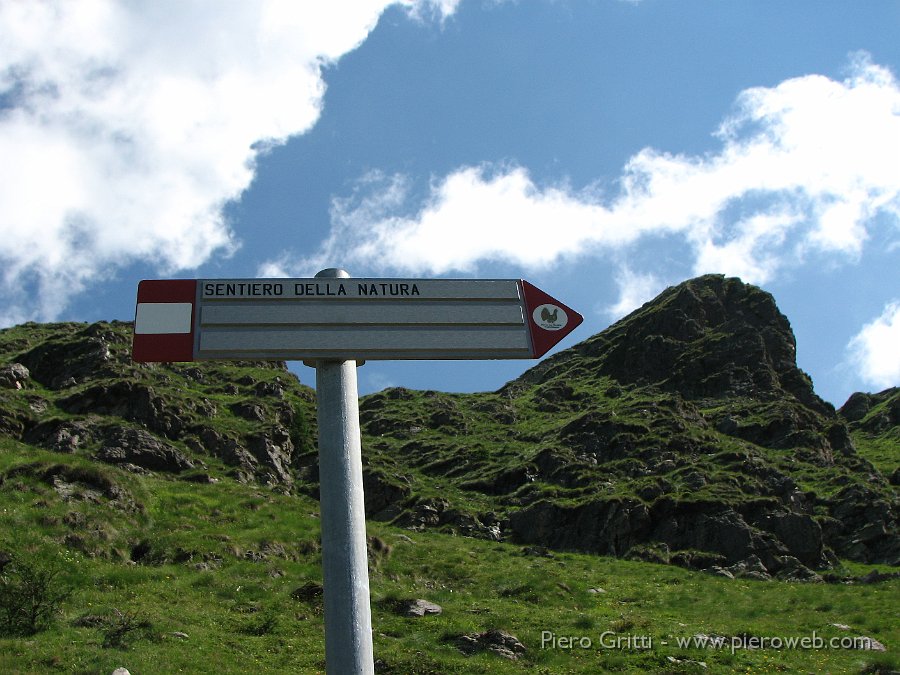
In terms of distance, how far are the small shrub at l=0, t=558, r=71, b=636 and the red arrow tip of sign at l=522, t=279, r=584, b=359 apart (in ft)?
68.7

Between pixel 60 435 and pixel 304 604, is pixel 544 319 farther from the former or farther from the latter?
pixel 60 435

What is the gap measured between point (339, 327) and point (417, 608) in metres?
24.6

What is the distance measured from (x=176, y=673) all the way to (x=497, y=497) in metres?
53.3

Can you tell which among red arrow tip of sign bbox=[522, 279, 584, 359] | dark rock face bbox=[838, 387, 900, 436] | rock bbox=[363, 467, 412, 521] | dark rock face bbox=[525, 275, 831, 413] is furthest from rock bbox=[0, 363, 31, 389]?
dark rock face bbox=[838, 387, 900, 436]

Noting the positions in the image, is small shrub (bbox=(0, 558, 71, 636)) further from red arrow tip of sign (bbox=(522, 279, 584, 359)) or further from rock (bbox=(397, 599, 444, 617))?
red arrow tip of sign (bbox=(522, 279, 584, 359))

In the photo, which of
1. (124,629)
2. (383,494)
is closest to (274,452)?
(383,494)

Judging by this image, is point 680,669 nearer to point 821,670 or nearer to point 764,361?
point 821,670

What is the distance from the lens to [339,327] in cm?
375

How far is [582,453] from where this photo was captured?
79938 millimetres

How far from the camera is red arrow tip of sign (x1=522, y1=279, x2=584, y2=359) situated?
4.07m

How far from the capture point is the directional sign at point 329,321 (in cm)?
371

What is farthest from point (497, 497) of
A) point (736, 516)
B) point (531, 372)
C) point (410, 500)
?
point (531, 372)

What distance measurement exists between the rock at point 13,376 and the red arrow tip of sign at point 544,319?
68313 millimetres

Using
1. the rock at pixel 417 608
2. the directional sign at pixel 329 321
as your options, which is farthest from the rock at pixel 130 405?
the directional sign at pixel 329 321
